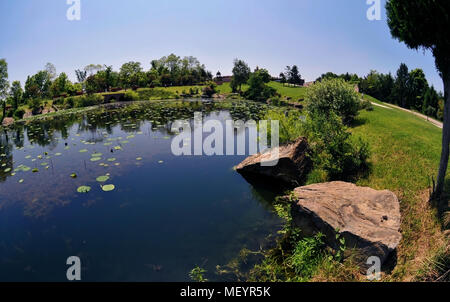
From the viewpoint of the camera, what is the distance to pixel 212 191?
10695mm

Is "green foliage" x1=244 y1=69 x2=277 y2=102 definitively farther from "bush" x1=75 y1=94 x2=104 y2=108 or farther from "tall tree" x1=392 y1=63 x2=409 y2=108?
"bush" x1=75 y1=94 x2=104 y2=108

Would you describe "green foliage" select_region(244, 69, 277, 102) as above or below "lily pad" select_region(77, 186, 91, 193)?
above

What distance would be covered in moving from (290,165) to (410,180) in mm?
4708

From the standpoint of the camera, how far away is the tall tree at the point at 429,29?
18.3 ft

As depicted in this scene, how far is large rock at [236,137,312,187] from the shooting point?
1132cm

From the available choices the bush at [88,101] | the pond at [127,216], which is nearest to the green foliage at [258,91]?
the bush at [88,101]

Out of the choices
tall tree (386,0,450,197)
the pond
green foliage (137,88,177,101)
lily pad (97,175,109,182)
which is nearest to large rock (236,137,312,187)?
the pond

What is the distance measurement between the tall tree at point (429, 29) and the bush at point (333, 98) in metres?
11.2

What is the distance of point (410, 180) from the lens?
8523 mm

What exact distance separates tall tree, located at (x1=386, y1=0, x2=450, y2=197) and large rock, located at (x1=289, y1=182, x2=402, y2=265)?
190cm

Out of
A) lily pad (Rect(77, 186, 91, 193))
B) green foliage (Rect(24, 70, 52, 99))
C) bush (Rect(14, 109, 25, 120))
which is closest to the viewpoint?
lily pad (Rect(77, 186, 91, 193))

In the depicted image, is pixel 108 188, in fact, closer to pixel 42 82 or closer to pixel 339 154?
pixel 339 154
